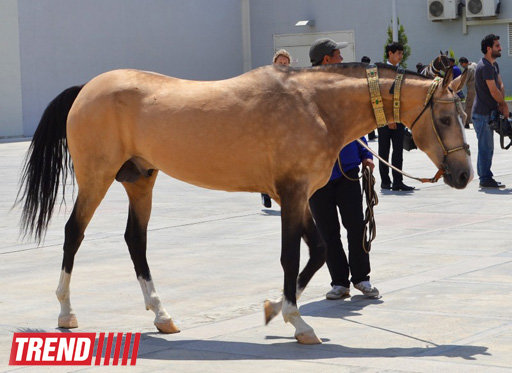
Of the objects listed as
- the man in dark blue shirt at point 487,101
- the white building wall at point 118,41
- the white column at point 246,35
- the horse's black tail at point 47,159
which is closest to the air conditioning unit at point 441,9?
the white column at point 246,35

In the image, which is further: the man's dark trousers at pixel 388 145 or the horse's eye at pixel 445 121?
the man's dark trousers at pixel 388 145

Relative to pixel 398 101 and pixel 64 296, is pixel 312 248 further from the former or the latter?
pixel 64 296

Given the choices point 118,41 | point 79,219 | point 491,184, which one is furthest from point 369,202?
point 118,41

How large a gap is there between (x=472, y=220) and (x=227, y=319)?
5.72 m

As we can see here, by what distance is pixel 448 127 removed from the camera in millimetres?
6598

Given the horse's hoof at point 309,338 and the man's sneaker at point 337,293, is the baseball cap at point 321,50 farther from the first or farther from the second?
the horse's hoof at point 309,338

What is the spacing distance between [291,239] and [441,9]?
108 feet

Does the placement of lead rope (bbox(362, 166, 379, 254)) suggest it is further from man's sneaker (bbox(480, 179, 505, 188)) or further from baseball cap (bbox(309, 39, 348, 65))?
man's sneaker (bbox(480, 179, 505, 188))

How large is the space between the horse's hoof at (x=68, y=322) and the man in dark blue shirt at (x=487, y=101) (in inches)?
384

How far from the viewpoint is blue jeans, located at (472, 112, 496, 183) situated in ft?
50.8

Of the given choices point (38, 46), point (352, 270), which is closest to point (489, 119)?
point (352, 270)

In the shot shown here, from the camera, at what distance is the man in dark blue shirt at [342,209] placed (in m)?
8.06

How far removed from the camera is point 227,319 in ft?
23.7

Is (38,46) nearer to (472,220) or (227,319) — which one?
(472,220)
